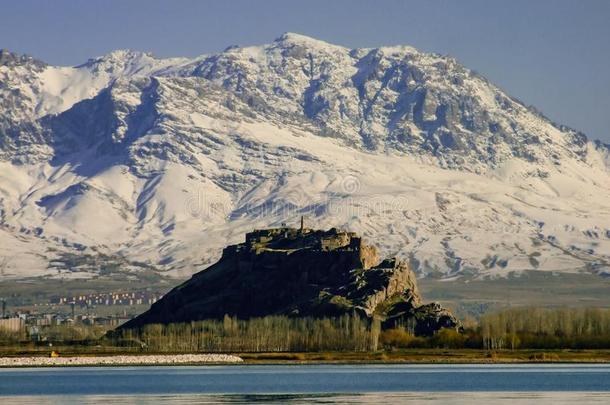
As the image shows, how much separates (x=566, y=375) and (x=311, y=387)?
1360 inches

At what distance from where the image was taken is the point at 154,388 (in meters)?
167

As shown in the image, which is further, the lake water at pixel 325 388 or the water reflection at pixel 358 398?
the lake water at pixel 325 388

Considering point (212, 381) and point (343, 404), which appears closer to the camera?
point (343, 404)

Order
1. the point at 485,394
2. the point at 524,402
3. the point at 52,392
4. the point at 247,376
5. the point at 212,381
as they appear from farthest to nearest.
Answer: the point at 247,376, the point at 212,381, the point at 52,392, the point at 485,394, the point at 524,402

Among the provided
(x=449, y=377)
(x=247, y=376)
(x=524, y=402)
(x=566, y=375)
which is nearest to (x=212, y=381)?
(x=247, y=376)

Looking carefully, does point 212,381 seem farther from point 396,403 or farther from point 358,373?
point 396,403

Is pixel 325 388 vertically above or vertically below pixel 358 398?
above

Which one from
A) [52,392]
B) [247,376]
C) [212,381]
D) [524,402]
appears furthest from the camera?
[247,376]

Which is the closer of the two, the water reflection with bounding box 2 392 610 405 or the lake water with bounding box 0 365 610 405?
the water reflection with bounding box 2 392 610 405

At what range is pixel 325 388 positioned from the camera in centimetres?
16288

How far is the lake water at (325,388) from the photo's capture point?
471 feet

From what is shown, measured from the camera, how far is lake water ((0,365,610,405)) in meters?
144

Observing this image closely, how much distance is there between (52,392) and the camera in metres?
162

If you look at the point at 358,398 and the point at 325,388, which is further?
the point at 325,388
